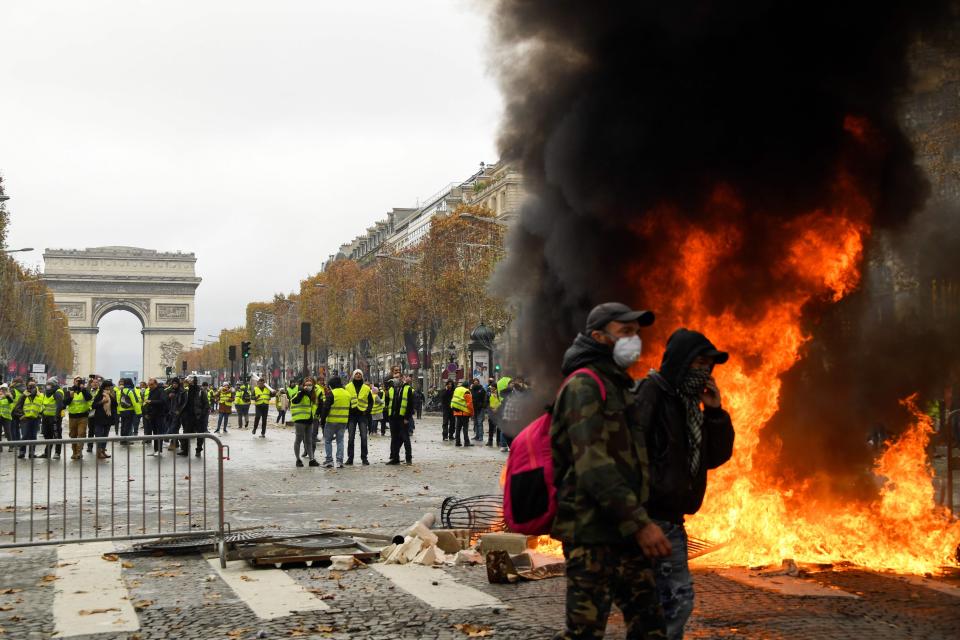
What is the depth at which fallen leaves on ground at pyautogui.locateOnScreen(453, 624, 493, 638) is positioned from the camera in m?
5.86

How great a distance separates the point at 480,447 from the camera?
2584 cm

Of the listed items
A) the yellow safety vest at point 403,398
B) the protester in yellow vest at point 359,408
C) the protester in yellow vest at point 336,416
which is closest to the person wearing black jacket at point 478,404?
the protester in yellow vest at point 359,408

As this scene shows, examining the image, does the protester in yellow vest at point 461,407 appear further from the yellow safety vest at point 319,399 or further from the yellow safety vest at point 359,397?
the yellow safety vest at point 359,397

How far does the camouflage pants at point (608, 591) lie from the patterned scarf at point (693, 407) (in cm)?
51

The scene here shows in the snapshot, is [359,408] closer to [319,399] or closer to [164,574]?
[319,399]

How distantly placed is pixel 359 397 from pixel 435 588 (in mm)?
13058

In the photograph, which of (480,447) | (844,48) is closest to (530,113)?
(844,48)

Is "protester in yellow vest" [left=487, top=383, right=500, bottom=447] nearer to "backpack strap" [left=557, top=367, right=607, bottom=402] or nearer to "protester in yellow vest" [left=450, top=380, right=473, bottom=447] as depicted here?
"protester in yellow vest" [left=450, top=380, right=473, bottom=447]

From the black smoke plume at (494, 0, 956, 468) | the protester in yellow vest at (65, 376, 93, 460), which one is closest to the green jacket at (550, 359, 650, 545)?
the black smoke plume at (494, 0, 956, 468)

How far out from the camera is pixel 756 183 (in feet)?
28.9

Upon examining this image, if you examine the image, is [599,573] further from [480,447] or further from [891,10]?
[480,447]

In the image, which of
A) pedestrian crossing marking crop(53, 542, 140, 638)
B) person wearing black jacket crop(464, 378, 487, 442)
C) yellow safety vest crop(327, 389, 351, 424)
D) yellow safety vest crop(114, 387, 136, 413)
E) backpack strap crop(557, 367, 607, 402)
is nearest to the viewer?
backpack strap crop(557, 367, 607, 402)

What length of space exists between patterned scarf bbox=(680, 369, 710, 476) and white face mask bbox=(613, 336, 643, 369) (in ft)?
1.29

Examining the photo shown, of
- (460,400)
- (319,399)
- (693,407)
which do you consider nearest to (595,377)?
(693,407)
